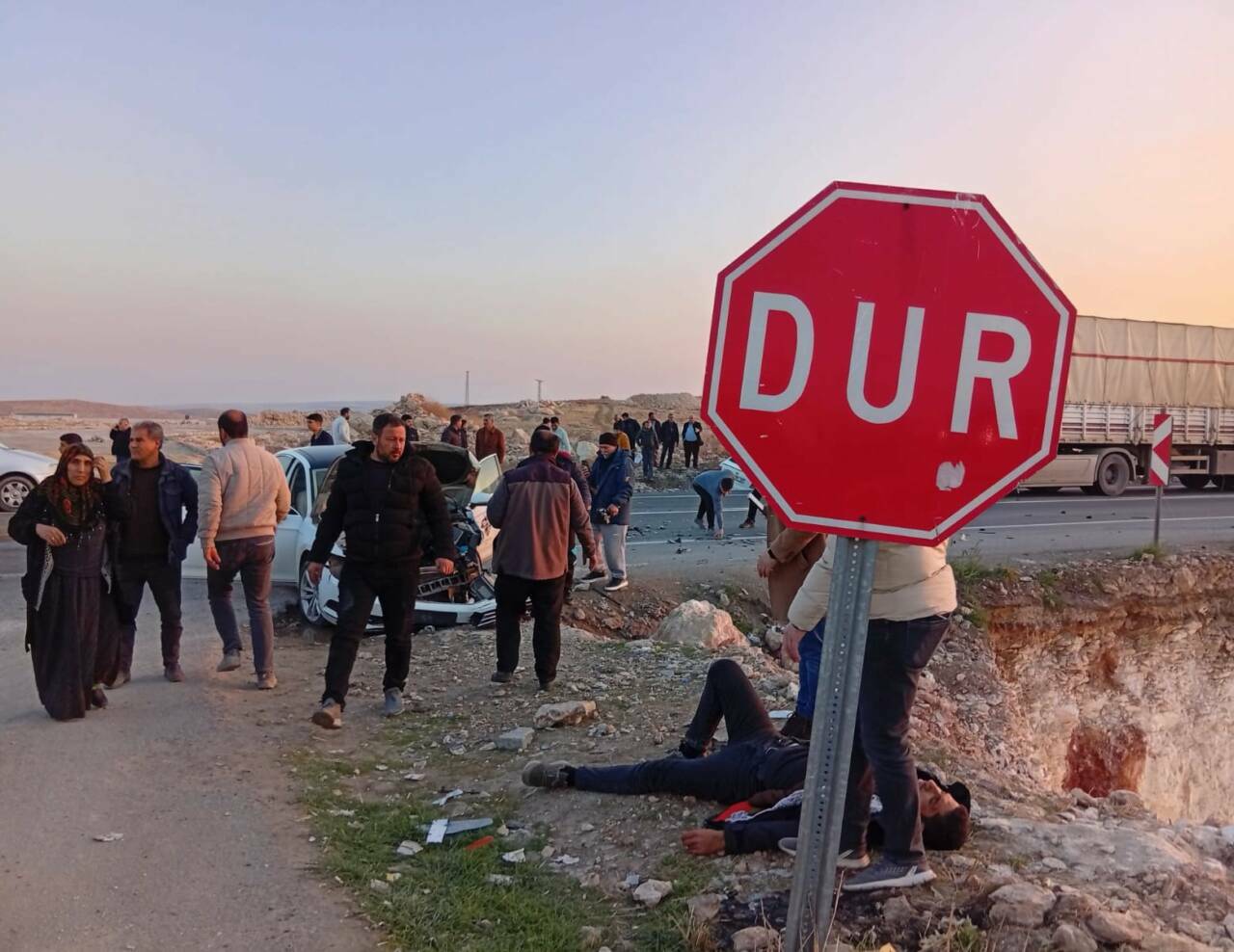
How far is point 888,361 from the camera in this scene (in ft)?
8.02

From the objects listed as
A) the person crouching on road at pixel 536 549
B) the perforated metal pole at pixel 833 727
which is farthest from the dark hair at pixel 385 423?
the perforated metal pole at pixel 833 727

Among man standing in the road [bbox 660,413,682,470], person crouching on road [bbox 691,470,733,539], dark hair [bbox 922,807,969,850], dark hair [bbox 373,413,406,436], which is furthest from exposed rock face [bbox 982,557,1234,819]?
man standing in the road [bbox 660,413,682,470]

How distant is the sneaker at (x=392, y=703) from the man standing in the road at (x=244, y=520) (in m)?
1.03

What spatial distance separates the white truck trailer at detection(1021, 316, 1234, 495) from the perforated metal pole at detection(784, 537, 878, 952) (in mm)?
20901

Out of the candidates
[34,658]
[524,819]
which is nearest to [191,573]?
[34,658]

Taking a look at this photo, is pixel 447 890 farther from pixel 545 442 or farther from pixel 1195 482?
pixel 1195 482

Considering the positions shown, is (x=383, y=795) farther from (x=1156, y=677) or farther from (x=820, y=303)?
(x=1156, y=677)

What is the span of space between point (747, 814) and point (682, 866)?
36 centimetres

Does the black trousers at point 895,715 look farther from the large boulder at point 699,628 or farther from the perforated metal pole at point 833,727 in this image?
the large boulder at point 699,628

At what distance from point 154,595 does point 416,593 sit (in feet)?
6.18

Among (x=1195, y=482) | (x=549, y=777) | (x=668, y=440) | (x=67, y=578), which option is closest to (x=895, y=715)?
(x=549, y=777)

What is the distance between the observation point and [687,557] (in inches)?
522

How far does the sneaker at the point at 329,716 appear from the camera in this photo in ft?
19.2

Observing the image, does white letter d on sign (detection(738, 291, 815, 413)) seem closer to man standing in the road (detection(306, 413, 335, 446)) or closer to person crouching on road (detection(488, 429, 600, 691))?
person crouching on road (detection(488, 429, 600, 691))
